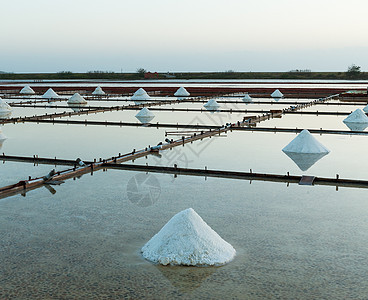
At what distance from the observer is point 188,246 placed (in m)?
4.38

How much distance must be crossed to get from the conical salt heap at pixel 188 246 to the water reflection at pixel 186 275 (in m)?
0.06

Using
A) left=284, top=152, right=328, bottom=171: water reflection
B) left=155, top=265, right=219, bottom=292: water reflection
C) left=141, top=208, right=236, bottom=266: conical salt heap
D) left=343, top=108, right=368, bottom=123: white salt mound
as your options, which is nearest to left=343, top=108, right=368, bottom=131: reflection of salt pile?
left=343, top=108, right=368, bottom=123: white salt mound

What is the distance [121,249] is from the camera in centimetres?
470

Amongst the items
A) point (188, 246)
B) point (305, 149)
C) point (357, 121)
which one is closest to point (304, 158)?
point (305, 149)

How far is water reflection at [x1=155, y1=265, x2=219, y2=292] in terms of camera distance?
3965 millimetres

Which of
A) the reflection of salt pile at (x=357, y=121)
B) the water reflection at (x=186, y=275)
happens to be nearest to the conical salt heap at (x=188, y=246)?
the water reflection at (x=186, y=275)

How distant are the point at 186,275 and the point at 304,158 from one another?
5.91 m

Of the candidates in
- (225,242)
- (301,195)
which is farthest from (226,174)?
(225,242)

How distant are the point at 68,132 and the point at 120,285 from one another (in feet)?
33.0

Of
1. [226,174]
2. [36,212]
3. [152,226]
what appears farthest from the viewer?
[226,174]

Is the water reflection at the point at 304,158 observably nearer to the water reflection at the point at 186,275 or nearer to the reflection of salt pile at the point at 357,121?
the water reflection at the point at 186,275

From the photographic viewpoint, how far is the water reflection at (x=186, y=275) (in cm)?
396

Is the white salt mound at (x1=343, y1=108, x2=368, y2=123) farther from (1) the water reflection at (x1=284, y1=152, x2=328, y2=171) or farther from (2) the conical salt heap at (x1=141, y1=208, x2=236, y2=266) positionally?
(2) the conical salt heap at (x1=141, y1=208, x2=236, y2=266)

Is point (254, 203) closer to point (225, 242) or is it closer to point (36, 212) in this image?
point (225, 242)
